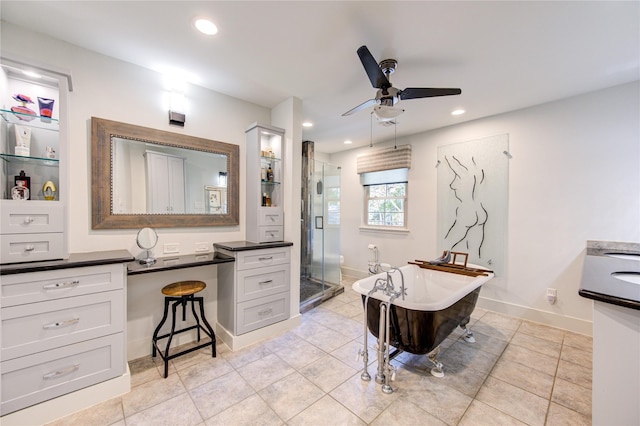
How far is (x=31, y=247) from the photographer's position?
157 cm

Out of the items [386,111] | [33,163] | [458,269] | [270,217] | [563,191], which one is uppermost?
[386,111]

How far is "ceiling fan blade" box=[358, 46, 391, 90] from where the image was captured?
5.58ft

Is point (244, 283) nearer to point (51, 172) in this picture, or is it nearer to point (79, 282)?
point (79, 282)

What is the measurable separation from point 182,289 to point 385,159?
11.8 feet

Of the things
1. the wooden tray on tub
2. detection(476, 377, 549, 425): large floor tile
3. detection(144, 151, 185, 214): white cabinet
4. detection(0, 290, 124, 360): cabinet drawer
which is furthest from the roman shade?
detection(0, 290, 124, 360): cabinet drawer

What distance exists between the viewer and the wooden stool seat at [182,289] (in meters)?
2.07

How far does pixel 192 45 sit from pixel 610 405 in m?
3.19

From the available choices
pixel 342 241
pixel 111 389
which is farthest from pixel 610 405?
pixel 342 241

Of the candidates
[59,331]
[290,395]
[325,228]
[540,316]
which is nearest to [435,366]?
[290,395]

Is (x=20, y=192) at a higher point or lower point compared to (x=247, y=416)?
higher

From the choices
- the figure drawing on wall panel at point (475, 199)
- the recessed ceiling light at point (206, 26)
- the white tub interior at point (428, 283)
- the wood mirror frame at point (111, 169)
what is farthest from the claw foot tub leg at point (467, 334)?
the recessed ceiling light at point (206, 26)

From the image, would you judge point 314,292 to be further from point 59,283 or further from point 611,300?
point 611,300

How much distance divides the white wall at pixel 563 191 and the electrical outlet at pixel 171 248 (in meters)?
3.79

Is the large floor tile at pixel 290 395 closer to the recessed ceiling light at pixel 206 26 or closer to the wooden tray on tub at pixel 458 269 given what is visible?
the wooden tray on tub at pixel 458 269
